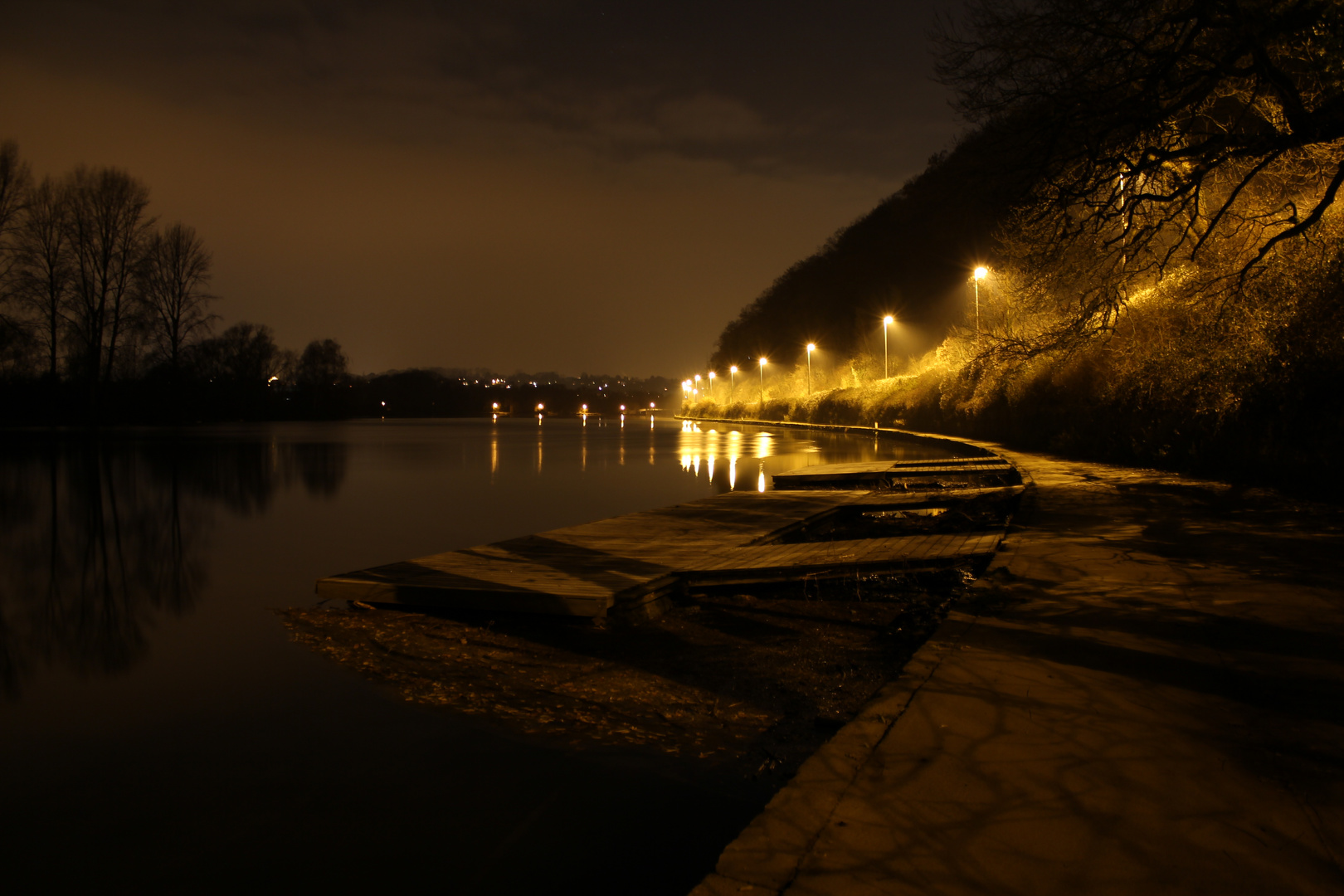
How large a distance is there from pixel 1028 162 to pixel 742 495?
5.85 meters

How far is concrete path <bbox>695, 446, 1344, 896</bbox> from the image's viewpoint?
220 cm

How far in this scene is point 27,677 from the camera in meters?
5.84

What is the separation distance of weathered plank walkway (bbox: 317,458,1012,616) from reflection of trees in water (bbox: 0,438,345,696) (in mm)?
2137

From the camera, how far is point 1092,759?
113 inches

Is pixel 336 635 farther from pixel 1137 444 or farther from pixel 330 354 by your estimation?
pixel 330 354

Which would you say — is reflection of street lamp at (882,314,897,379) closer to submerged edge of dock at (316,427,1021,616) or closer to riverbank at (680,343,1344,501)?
riverbank at (680,343,1344,501)

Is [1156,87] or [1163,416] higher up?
[1156,87]

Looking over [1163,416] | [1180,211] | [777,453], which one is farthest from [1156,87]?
[777,453]

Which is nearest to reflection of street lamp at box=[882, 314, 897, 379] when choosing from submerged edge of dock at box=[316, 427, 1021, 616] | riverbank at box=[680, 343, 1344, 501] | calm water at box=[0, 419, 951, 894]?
riverbank at box=[680, 343, 1344, 501]

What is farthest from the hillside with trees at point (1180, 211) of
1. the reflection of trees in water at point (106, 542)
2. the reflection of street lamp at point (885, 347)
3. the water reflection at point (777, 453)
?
the reflection of street lamp at point (885, 347)

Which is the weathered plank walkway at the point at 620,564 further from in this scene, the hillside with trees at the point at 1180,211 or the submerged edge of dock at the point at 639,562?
the hillside with trees at the point at 1180,211

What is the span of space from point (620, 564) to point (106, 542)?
833 cm

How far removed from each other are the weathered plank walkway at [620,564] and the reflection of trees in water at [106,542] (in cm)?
214

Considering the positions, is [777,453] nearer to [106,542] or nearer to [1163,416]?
[1163,416]
